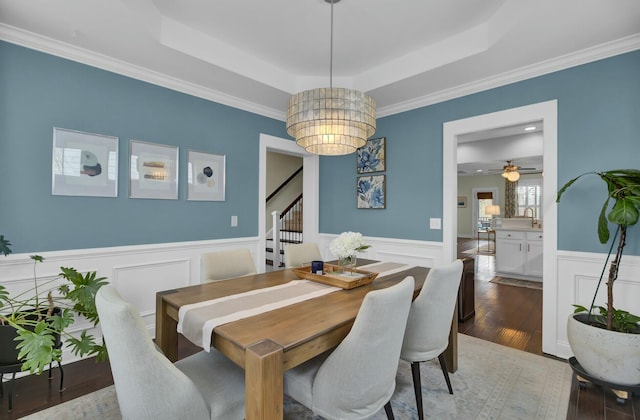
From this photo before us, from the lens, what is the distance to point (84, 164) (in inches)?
97.6

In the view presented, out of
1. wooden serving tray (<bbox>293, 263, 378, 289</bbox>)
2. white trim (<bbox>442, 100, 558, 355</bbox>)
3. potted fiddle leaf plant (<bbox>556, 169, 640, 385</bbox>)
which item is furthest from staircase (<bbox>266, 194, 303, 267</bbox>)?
potted fiddle leaf plant (<bbox>556, 169, 640, 385</bbox>)

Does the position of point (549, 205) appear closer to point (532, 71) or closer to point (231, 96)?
point (532, 71)

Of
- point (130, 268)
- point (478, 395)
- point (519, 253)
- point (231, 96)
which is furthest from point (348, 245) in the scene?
point (519, 253)

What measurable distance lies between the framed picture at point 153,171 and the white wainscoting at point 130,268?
20.1 inches

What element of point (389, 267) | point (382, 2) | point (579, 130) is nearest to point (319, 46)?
point (382, 2)

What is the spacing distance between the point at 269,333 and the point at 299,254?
5.31ft

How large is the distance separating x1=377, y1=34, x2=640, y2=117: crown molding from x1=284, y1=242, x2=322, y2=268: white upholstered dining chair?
2061 millimetres

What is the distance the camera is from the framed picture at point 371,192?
3.84 m

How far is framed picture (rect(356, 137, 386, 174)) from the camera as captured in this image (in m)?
3.86

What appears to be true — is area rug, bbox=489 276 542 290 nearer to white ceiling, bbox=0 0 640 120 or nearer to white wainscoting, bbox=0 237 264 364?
white ceiling, bbox=0 0 640 120

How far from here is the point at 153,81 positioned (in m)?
2.88

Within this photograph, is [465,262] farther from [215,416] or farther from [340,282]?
[215,416]

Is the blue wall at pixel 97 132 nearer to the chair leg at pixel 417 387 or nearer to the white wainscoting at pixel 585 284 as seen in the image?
the chair leg at pixel 417 387

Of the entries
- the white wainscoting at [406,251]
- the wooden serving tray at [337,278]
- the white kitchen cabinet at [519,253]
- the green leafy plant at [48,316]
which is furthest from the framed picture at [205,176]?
the white kitchen cabinet at [519,253]
